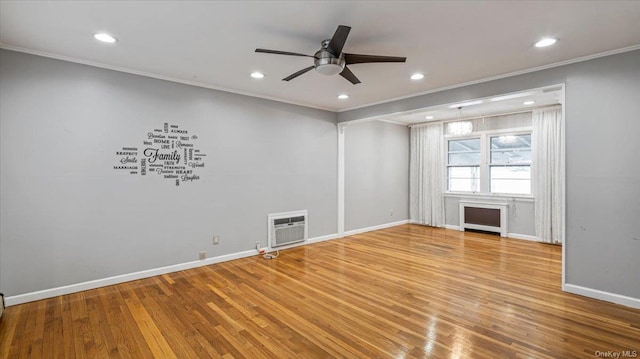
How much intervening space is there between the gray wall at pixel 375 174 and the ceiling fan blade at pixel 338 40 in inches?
149

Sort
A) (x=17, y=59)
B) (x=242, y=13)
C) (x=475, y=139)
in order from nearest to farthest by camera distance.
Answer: (x=242, y=13), (x=17, y=59), (x=475, y=139)

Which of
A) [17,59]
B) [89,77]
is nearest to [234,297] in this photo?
[89,77]

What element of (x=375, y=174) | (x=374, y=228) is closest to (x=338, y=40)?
(x=375, y=174)

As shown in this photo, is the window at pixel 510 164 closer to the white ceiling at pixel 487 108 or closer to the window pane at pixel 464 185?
the window pane at pixel 464 185

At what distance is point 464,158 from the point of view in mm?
7117

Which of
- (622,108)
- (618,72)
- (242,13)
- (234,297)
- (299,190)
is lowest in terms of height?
(234,297)

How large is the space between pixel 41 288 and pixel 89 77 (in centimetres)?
240

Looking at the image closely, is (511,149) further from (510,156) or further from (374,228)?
(374,228)

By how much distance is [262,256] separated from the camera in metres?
4.89

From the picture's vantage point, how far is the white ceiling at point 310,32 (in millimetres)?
2330

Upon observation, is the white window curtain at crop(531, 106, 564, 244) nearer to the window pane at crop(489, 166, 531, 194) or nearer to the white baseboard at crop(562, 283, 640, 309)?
the window pane at crop(489, 166, 531, 194)

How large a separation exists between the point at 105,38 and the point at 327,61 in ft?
7.00

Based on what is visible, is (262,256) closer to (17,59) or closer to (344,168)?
(344,168)

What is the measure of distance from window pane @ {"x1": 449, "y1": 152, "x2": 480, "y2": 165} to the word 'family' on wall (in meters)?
5.73
